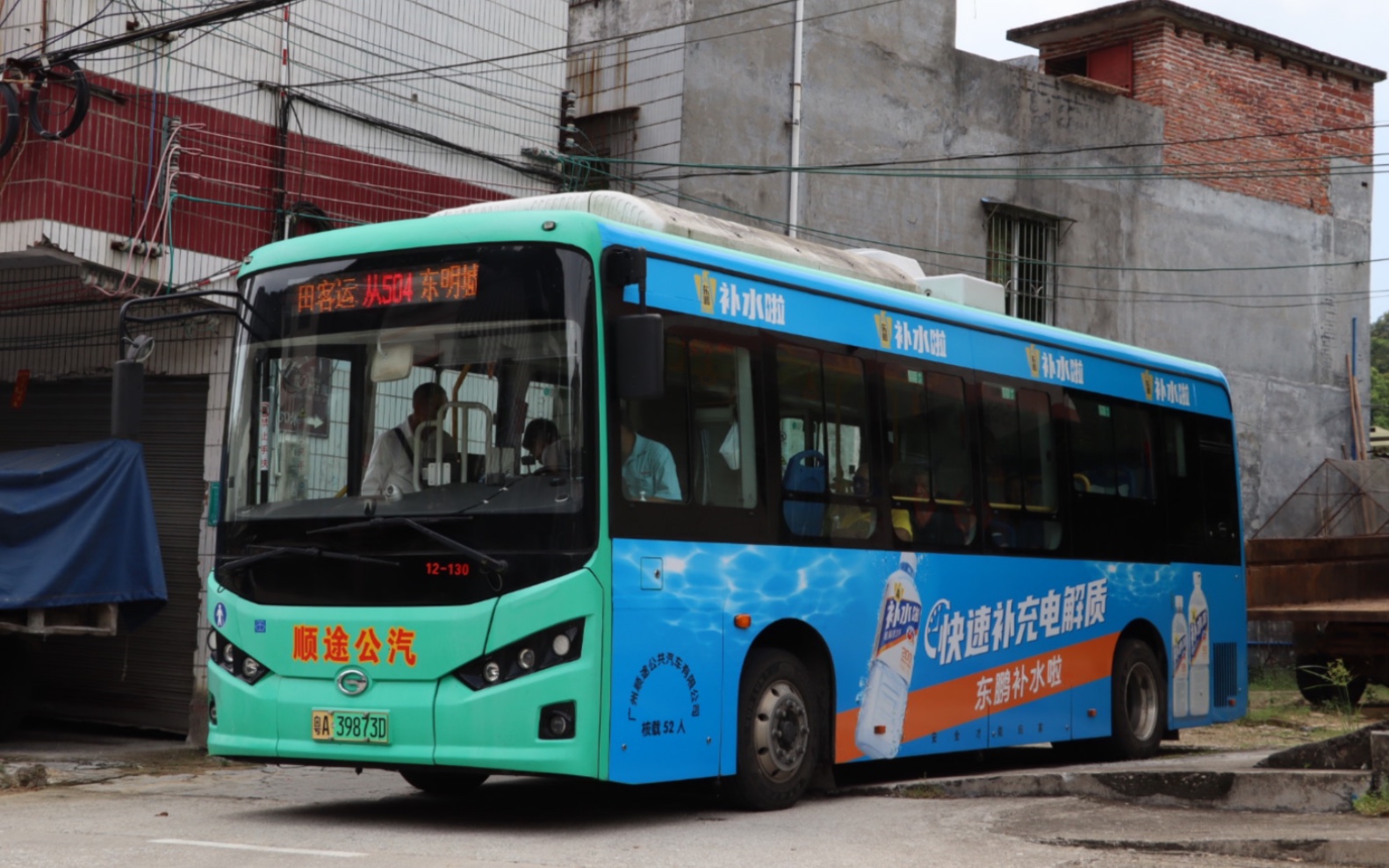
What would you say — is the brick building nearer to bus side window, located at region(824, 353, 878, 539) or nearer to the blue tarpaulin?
bus side window, located at region(824, 353, 878, 539)

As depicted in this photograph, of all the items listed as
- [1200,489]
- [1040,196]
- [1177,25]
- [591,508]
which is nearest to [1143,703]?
[1200,489]

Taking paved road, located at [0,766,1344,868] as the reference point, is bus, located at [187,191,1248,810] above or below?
above

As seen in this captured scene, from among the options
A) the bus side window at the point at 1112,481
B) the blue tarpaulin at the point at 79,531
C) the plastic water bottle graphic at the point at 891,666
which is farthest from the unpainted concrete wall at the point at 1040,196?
the plastic water bottle graphic at the point at 891,666

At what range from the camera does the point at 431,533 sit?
8445 millimetres

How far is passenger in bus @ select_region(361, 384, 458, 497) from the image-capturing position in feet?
28.3

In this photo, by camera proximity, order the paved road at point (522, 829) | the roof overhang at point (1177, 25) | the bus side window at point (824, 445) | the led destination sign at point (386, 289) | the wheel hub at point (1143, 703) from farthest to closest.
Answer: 1. the roof overhang at point (1177, 25)
2. the wheel hub at point (1143, 703)
3. the bus side window at point (824, 445)
4. the led destination sign at point (386, 289)
5. the paved road at point (522, 829)

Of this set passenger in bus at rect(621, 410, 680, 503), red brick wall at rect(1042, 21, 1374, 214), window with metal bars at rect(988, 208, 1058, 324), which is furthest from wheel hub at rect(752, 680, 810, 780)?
red brick wall at rect(1042, 21, 1374, 214)

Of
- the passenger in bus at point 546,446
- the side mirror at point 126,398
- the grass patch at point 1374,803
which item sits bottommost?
the grass patch at point 1374,803

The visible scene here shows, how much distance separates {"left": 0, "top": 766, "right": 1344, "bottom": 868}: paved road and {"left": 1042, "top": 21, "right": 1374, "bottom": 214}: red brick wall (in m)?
17.2

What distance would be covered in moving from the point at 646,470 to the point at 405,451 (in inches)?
48.8

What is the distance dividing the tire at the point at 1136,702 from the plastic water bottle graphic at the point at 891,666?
312 centimetres

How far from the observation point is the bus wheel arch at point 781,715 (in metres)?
9.38

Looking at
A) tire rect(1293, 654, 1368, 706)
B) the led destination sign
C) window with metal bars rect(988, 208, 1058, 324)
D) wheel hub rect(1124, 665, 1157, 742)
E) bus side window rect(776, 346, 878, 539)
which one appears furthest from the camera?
window with metal bars rect(988, 208, 1058, 324)

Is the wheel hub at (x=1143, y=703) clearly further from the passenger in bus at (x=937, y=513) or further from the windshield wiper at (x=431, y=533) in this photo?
the windshield wiper at (x=431, y=533)
